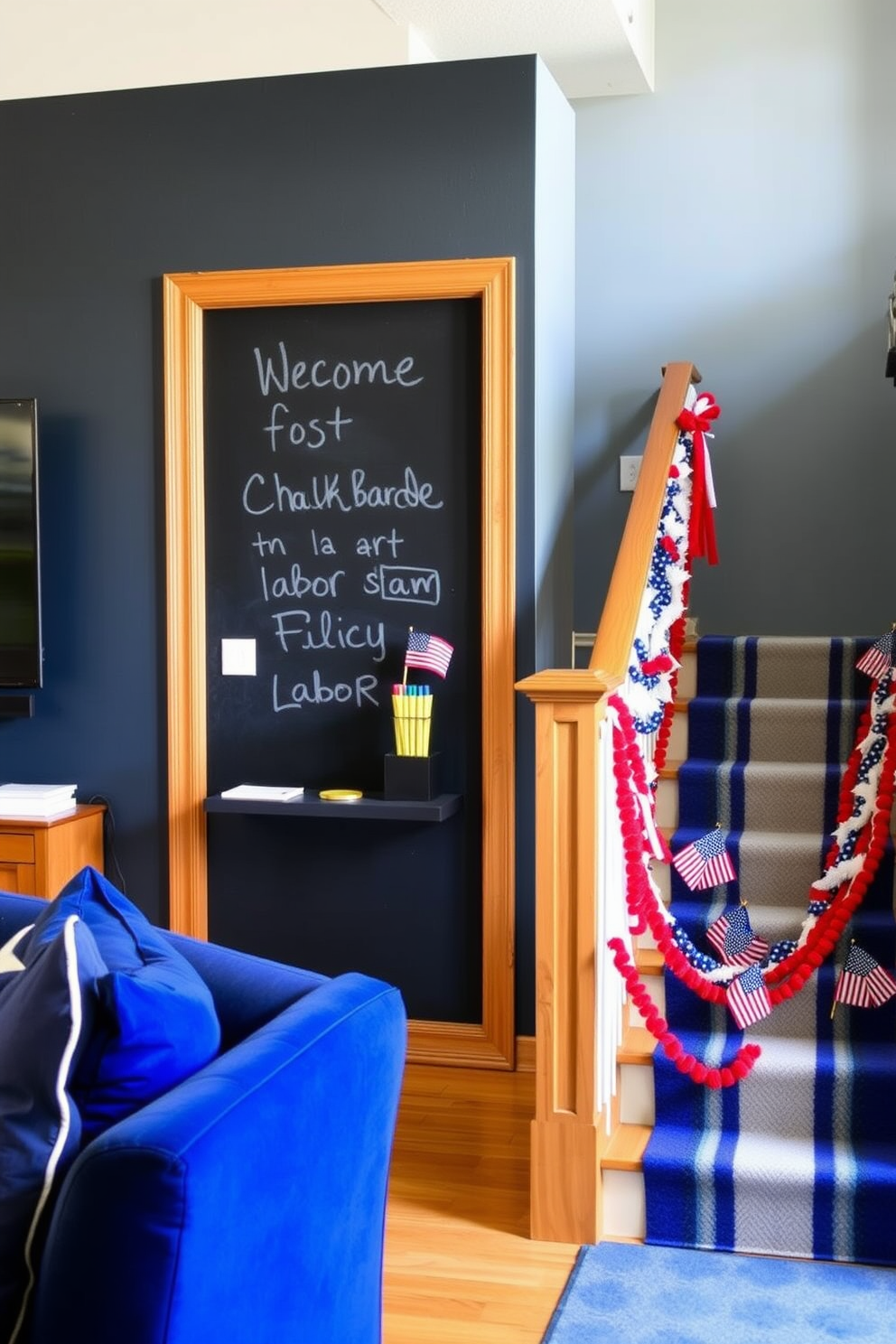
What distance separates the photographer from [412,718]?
3.90m

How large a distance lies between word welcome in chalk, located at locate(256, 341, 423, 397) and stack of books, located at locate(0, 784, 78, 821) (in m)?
1.25

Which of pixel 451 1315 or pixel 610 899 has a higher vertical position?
pixel 610 899

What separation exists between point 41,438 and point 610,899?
87.5 inches

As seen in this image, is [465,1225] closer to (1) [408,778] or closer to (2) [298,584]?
(1) [408,778]

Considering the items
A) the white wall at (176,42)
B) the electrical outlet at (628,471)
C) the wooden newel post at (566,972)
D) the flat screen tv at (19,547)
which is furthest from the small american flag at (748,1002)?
the white wall at (176,42)

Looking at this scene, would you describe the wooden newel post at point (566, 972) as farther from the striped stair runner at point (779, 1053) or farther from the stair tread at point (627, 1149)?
the striped stair runner at point (779, 1053)

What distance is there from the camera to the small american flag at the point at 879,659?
3799 millimetres

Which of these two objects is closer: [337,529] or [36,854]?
[36,854]

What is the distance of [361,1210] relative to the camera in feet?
6.27

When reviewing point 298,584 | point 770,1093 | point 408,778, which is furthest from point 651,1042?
point 298,584

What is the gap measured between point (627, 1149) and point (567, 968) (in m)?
0.40

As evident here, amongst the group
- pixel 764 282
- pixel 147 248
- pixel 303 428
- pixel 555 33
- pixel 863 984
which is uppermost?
pixel 555 33

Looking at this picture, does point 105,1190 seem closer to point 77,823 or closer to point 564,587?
point 77,823

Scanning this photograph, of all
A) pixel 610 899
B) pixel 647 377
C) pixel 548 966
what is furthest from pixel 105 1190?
pixel 647 377
